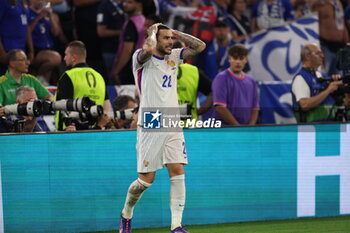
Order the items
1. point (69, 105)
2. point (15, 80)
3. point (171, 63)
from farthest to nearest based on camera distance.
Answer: point (15, 80)
point (69, 105)
point (171, 63)

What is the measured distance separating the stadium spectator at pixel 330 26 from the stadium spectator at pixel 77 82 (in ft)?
16.3

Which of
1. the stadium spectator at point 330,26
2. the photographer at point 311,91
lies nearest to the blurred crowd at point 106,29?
the stadium spectator at point 330,26

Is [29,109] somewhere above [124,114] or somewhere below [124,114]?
above

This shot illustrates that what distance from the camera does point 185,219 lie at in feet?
25.5

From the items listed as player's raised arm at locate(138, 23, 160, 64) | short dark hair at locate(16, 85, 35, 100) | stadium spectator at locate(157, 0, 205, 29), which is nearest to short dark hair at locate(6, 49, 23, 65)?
short dark hair at locate(16, 85, 35, 100)

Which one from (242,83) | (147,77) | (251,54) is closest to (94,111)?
(147,77)

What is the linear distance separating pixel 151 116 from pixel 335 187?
9.24ft

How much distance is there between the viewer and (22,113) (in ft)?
24.2

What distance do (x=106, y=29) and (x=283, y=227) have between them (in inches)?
177

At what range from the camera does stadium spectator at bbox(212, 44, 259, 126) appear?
8.64m

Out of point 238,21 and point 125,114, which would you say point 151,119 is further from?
point 238,21

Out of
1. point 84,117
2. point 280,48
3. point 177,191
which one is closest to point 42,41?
point 84,117

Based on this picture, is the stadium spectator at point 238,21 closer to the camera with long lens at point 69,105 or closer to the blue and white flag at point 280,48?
the blue and white flag at point 280,48

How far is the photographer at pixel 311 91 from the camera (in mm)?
8797
